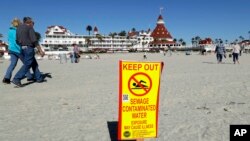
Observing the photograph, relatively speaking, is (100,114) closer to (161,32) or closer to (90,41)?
(90,41)

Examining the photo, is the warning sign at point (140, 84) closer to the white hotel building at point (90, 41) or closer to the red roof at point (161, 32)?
the white hotel building at point (90, 41)

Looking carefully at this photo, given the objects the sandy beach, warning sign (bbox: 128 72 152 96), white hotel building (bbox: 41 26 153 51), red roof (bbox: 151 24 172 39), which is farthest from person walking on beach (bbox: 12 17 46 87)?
red roof (bbox: 151 24 172 39)

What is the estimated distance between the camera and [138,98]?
3676 mm

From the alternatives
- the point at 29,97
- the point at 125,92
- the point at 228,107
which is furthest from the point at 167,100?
the point at 125,92

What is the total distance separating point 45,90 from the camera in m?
9.03

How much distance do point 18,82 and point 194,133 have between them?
634cm

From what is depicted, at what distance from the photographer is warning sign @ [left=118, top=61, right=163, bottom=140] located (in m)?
3.56

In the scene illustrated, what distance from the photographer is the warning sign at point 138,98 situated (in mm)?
3562

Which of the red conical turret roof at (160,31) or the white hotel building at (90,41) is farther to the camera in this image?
the red conical turret roof at (160,31)

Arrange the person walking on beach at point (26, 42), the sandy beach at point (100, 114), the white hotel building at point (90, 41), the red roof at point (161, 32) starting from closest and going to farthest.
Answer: the sandy beach at point (100, 114) < the person walking on beach at point (26, 42) < the white hotel building at point (90, 41) < the red roof at point (161, 32)

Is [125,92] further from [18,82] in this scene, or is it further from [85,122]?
[18,82]

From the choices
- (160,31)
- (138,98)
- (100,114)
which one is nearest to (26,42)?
(100,114)

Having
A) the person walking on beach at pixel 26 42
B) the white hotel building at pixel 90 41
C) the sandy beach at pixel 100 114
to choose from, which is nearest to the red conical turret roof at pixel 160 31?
the white hotel building at pixel 90 41

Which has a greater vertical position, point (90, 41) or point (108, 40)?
point (108, 40)
